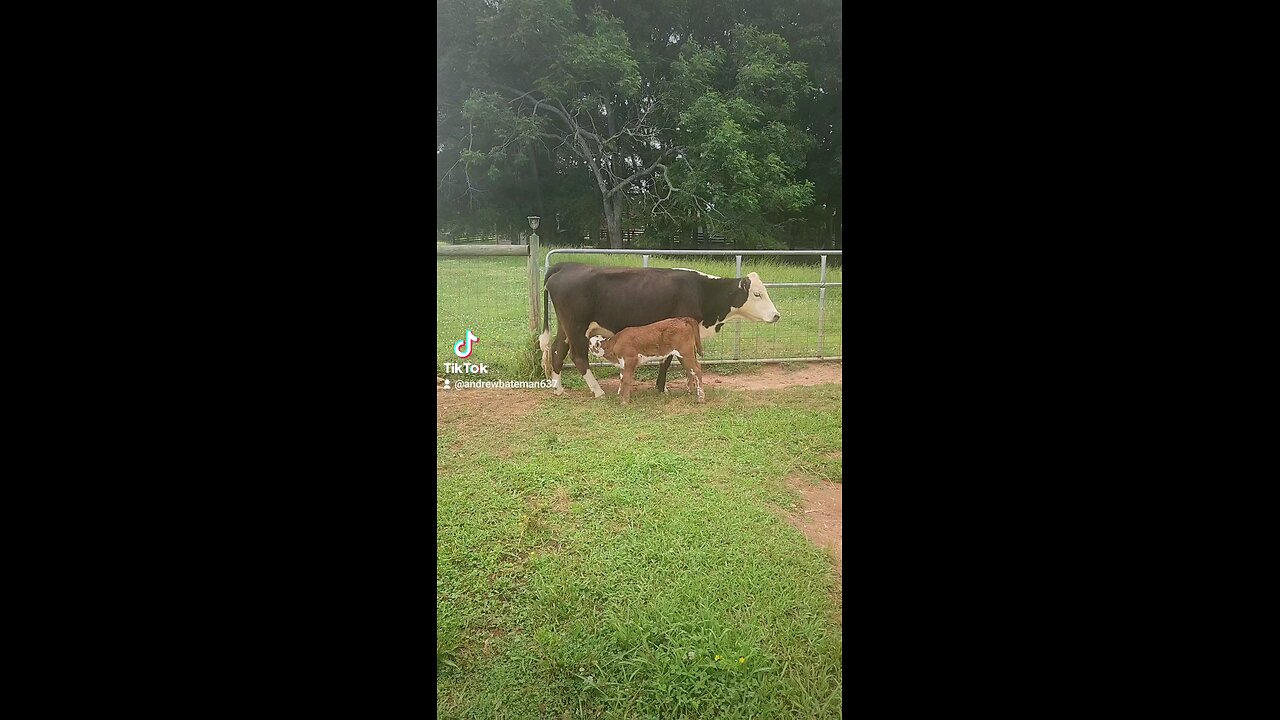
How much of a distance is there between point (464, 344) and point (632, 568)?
2.27 ft

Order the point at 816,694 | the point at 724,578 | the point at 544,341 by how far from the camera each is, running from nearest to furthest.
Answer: the point at 816,694 → the point at 724,578 → the point at 544,341

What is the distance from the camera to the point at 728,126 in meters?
1.55

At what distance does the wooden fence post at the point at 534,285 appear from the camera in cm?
162

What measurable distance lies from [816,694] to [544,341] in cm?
107

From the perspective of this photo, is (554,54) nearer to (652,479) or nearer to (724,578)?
(652,479)

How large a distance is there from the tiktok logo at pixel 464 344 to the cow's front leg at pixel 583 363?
0.32 metres

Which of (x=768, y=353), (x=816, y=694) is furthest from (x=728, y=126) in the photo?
(x=816, y=694)

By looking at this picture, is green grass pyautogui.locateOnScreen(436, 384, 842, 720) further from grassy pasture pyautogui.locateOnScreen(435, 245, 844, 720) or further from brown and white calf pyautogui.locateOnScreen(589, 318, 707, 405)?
brown and white calf pyautogui.locateOnScreen(589, 318, 707, 405)

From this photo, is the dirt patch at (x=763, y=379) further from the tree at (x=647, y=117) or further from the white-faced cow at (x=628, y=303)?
the tree at (x=647, y=117)

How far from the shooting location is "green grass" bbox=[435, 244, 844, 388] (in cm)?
150

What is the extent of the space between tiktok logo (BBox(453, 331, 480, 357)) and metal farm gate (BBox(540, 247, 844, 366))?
9.7 inches

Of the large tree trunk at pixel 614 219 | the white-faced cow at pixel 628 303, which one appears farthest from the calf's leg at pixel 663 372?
the large tree trunk at pixel 614 219

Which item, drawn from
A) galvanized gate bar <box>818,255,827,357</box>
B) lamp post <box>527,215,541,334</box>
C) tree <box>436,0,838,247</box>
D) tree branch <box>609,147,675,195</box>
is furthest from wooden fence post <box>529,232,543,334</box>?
galvanized gate bar <box>818,255,827,357</box>

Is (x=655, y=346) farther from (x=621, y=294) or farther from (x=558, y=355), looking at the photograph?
(x=558, y=355)
